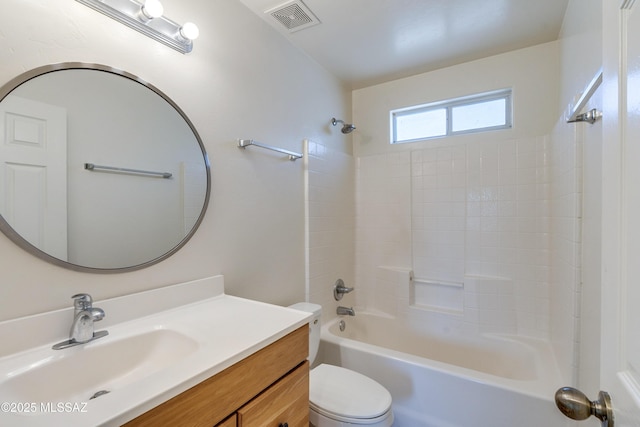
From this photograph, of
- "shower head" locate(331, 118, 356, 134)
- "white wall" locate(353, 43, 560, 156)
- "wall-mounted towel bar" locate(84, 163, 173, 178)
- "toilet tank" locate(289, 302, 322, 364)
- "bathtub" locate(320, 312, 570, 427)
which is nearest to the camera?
"wall-mounted towel bar" locate(84, 163, 173, 178)

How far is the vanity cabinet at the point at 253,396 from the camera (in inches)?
25.7

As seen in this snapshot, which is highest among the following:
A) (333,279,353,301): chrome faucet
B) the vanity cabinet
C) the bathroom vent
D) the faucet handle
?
the bathroom vent

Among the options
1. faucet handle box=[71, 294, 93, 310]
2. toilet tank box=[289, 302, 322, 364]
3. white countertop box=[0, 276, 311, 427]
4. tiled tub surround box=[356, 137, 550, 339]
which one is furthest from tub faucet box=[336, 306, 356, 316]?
faucet handle box=[71, 294, 93, 310]

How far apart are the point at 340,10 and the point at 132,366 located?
77.2 inches

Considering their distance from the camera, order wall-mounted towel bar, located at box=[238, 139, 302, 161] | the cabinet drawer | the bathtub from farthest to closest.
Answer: wall-mounted towel bar, located at box=[238, 139, 302, 161] → the bathtub → the cabinet drawer

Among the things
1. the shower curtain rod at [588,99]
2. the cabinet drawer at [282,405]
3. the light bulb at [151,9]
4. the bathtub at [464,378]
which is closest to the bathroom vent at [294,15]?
the light bulb at [151,9]

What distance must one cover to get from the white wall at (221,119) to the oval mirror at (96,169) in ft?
0.15

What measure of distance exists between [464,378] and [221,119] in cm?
183

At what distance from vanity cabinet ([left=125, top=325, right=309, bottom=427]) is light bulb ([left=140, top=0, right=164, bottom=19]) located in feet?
4.09

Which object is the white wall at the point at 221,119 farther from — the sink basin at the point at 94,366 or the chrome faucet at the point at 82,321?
the sink basin at the point at 94,366

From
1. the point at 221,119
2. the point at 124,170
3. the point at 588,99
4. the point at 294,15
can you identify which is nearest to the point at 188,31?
the point at 221,119

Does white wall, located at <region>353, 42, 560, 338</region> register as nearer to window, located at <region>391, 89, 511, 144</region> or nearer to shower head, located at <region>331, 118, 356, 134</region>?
window, located at <region>391, 89, 511, 144</region>

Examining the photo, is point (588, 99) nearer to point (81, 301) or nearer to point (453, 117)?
point (453, 117)

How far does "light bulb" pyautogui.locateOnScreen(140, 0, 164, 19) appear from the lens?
3.44 ft
